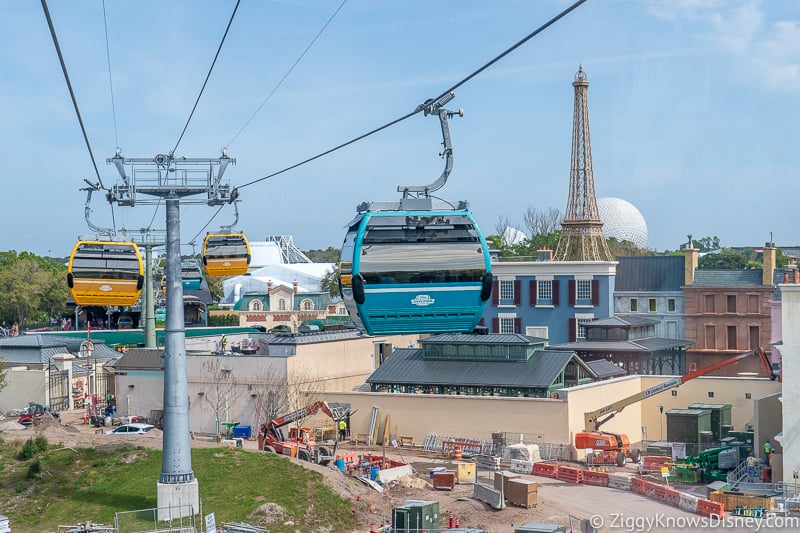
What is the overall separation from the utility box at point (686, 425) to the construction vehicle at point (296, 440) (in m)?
18.2

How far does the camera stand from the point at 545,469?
51.3 m

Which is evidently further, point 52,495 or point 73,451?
point 73,451

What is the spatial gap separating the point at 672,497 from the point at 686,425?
42.0ft

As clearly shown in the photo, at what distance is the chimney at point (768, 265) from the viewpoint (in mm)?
81938

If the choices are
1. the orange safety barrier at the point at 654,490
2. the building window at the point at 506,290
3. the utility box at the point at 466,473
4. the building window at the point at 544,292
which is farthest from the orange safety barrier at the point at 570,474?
the building window at the point at 506,290

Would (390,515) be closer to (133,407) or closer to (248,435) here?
(248,435)

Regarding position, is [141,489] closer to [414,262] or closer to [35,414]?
[414,262]

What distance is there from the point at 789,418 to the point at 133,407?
3977 centimetres

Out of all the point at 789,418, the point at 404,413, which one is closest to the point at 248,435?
the point at 404,413

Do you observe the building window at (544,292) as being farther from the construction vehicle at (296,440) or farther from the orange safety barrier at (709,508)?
the orange safety barrier at (709,508)

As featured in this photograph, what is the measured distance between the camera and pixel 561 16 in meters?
15.5

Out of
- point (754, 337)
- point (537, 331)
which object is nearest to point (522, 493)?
point (537, 331)

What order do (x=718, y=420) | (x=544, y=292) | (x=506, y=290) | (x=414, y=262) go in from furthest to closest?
(x=506, y=290), (x=544, y=292), (x=718, y=420), (x=414, y=262)

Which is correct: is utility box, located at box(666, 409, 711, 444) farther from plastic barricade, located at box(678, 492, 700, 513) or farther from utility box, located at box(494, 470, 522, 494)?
utility box, located at box(494, 470, 522, 494)
